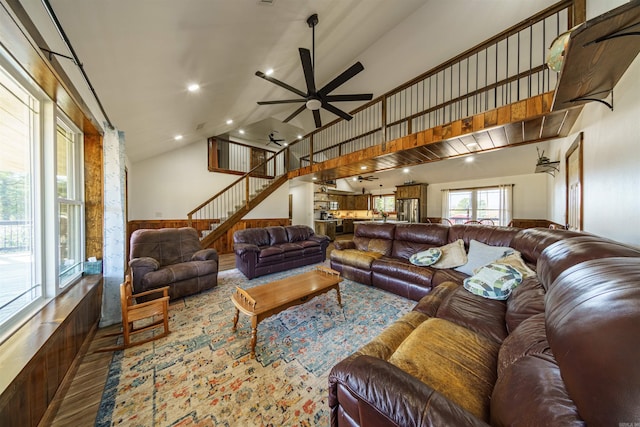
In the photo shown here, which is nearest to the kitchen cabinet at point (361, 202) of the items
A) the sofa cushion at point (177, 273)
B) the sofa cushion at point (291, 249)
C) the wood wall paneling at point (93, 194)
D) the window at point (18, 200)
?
the sofa cushion at point (291, 249)

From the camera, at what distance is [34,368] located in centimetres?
116

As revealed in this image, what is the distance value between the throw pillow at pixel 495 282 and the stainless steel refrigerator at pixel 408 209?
614 centimetres

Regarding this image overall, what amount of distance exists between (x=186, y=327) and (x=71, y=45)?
8.23 feet

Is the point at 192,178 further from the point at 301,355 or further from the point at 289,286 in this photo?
the point at 301,355

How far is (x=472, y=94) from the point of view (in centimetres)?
387

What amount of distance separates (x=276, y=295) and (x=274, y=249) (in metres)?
1.96

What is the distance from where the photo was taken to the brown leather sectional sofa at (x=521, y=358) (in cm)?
49

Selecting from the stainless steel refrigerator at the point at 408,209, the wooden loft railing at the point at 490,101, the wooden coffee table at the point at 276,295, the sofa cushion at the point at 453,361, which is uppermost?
the wooden loft railing at the point at 490,101

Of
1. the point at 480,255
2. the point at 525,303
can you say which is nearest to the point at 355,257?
the point at 480,255

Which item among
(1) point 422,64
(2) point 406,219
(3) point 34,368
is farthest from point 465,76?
(3) point 34,368

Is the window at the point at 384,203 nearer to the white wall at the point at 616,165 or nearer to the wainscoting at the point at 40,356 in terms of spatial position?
the white wall at the point at 616,165

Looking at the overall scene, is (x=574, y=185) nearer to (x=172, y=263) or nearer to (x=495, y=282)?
(x=495, y=282)

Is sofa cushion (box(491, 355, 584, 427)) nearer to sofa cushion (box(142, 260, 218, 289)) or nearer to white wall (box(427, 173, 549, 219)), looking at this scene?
sofa cushion (box(142, 260, 218, 289))

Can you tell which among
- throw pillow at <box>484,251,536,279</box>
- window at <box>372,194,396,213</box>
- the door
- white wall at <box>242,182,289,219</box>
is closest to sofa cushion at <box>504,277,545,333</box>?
throw pillow at <box>484,251,536,279</box>
